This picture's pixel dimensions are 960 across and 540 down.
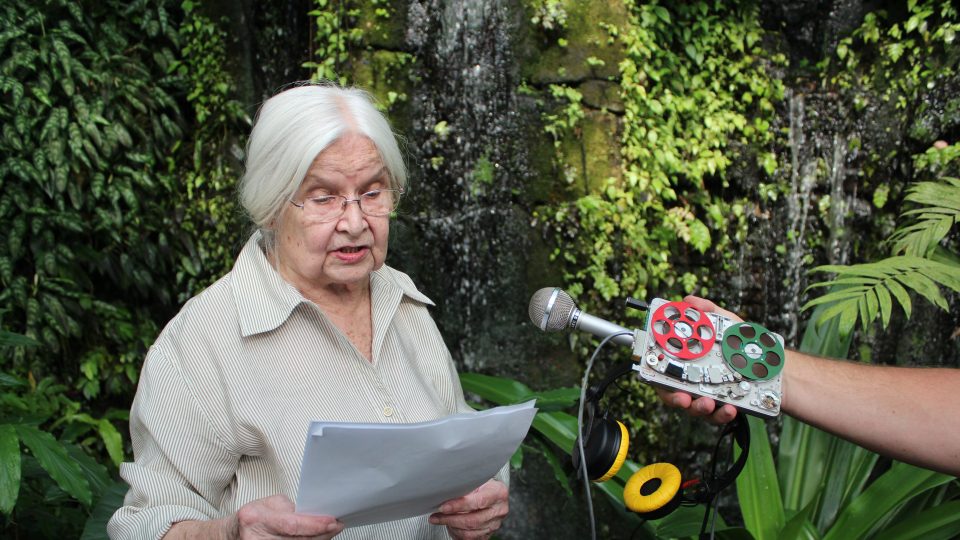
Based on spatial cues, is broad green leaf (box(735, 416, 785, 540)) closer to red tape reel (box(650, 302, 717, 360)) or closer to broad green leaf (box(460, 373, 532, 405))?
broad green leaf (box(460, 373, 532, 405))

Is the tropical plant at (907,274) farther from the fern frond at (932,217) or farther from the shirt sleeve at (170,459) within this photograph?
the shirt sleeve at (170,459)

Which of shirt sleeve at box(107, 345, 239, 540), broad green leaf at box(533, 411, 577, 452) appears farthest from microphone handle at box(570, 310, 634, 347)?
broad green leaf at box(533, 411, 577, 452)

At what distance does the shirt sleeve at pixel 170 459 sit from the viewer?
1457mm

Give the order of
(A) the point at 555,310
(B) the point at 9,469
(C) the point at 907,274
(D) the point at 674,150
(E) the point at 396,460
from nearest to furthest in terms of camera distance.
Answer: (E) the point at 396,460, (A) the point at 555,310, (B) the point at 9,469, (C) the point at 907,274, (D) the point at 674,150

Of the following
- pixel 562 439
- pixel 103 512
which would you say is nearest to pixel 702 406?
pixel 562 439

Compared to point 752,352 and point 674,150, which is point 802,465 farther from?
point 674,150

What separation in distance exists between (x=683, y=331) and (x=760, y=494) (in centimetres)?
127

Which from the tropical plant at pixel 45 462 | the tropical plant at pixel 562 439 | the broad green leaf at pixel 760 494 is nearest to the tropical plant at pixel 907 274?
the broad green leaf at pixel 760 494

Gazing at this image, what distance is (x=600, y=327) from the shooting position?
147cm

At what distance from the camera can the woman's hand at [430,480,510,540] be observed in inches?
61.7

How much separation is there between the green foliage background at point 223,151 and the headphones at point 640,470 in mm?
2302

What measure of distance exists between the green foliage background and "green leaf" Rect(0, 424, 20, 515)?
1.47 meters

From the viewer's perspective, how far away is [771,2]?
438 cm

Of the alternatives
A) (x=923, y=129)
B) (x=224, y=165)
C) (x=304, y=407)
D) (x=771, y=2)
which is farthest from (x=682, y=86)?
(x=304, y=407)
